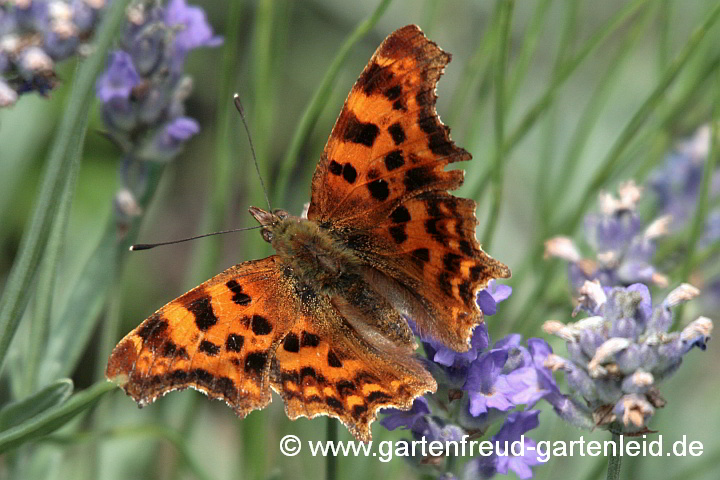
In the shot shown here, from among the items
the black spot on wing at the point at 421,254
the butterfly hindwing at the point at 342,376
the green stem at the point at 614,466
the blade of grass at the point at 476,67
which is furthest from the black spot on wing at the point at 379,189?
the green stem at the point at 614,466

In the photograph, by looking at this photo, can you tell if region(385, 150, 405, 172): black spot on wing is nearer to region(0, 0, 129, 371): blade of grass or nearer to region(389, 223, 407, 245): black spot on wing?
region(389, 223, 407, 245): black spot on wing

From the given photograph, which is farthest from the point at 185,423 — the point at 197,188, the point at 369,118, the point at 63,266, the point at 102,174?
the point at 197,188

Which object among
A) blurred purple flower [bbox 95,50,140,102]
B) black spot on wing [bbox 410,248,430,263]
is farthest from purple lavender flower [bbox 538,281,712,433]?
blurred purple flower [bbox 95,50,140,102]

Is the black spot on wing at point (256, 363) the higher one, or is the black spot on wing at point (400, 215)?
the black spot on wing at point (400, 215)

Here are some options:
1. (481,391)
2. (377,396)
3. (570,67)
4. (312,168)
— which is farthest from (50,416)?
(312,168)

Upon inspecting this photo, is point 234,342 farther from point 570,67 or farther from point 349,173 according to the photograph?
point 570,67

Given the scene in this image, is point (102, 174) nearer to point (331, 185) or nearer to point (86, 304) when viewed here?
point (86, 304)

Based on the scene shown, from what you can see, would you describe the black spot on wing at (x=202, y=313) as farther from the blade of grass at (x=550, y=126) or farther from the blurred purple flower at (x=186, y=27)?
the blade of grass at (x=550, y=126)

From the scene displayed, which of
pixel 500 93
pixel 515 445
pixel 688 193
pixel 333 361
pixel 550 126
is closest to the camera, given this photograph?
pixel 515 445
